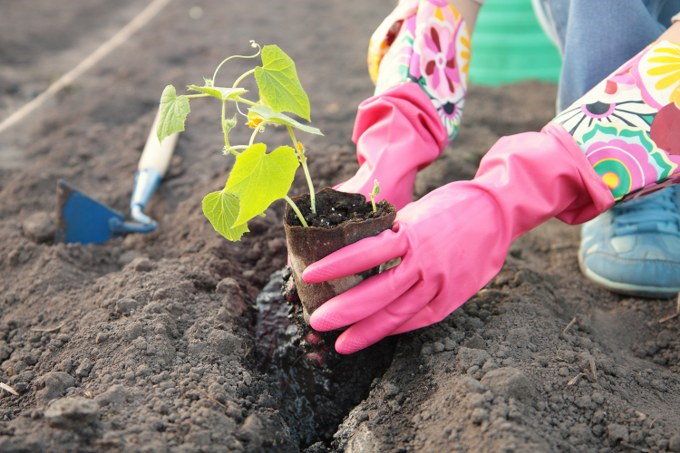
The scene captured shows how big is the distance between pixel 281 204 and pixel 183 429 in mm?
998

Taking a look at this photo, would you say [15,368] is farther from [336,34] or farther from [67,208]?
[336,34]

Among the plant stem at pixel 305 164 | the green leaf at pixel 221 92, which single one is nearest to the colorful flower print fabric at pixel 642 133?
the plant stem at pixel 305 164

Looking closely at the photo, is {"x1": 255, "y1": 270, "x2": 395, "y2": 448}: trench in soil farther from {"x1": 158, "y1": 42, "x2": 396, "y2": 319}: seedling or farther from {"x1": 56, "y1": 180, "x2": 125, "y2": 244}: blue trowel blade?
{"x1": 56, "y1": 180, "x2": 125, "y2": 244}: blue trowel blade

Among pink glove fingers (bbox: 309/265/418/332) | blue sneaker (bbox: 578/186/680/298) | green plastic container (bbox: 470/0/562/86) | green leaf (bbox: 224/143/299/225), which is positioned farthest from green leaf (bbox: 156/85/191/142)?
green plastic container (bbox: 470/0/562/86)

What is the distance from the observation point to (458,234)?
4.65 ft

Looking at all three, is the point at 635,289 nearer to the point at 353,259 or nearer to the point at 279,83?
the point at 353,259

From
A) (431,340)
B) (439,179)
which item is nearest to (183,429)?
(431,340)

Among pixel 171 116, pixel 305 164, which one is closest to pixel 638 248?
pixel 305 164

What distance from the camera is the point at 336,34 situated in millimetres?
4180

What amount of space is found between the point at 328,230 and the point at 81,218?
3.62ft

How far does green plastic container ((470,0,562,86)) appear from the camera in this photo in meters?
3.40

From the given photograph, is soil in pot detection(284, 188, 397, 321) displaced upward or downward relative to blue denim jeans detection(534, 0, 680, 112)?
downward

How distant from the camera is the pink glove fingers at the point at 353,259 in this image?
1.31 m

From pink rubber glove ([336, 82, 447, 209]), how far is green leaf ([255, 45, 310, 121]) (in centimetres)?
47
